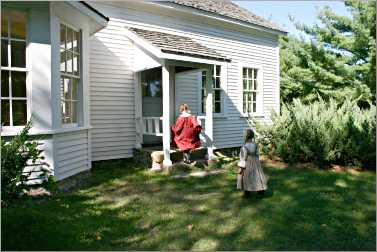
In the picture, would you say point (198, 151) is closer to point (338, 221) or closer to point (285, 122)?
point (285, 122)

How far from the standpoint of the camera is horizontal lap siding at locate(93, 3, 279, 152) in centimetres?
934

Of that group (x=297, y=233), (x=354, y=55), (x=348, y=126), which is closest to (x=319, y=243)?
(x=297, y=233)

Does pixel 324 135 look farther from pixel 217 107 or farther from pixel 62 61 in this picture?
pixel 217 107

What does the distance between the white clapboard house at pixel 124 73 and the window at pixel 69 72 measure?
0.9 inches

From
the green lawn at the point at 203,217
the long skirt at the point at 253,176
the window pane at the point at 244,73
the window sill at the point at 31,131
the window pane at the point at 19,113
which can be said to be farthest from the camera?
the window pane at the point at 244,73

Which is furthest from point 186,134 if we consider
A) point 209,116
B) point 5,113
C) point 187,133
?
point 5,113

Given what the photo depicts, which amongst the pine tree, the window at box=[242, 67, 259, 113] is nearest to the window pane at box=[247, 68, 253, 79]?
the window at box=[242, 67, 259, 113]

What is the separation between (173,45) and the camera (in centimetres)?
839

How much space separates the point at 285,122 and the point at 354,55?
315 centimetres

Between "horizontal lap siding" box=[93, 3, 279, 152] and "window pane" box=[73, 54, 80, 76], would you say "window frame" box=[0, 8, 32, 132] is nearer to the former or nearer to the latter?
"window pane" box=[73, 54, 80, 76]

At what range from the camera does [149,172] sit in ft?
25.4

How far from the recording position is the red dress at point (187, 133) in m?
8.09

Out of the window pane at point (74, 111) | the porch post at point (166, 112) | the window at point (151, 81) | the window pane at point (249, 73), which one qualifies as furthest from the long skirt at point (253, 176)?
the window pane at point (249, 73)

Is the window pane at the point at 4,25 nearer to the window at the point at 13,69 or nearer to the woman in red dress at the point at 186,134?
the window at the point at 13,69
